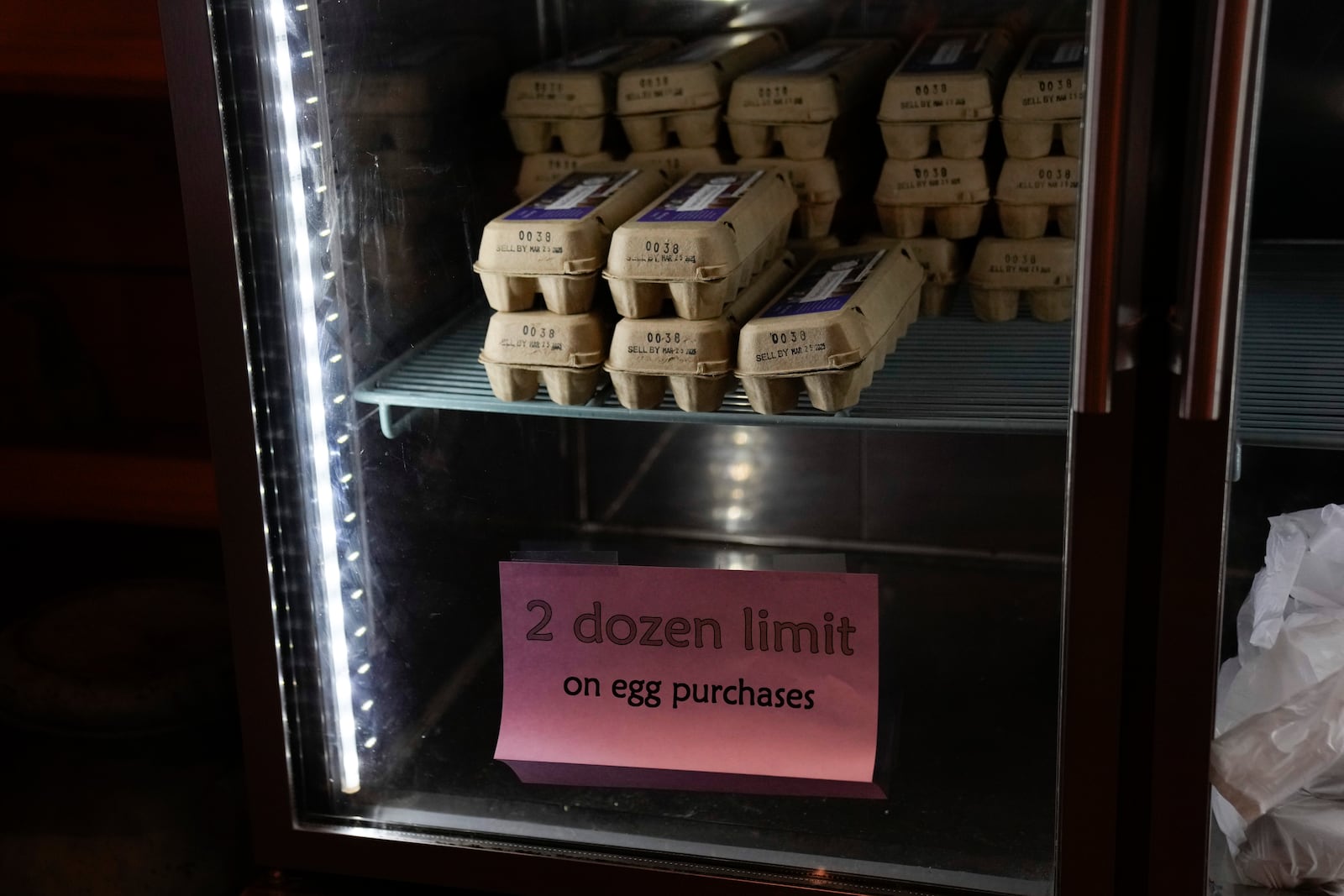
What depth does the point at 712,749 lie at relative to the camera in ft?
4.09

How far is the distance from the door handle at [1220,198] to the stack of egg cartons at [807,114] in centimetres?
49

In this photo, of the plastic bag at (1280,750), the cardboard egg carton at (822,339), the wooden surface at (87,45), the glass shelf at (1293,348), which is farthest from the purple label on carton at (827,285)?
the wooden surface at (87,45)

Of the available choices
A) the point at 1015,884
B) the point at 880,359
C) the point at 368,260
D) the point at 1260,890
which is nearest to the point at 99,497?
the point at 368,260

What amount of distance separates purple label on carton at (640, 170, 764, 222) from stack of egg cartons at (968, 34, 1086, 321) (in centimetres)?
23

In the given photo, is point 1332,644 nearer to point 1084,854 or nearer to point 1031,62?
point 1084,854

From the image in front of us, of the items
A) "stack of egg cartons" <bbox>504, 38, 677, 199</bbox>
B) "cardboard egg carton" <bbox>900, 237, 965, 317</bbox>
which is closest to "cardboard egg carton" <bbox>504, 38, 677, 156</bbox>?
"stack of egg cartons" <bbox>504, 38, 677, 199</bbox>

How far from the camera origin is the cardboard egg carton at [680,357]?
1186mm

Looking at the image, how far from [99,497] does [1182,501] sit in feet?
3.67

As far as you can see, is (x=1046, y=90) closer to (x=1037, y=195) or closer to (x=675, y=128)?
(x=1037, y=195)

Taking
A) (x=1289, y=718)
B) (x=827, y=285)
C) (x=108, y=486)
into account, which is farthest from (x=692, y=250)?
(x=108, y=486)

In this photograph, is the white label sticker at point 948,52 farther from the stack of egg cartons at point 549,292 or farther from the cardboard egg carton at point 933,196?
the stack of egg cartons at point 549,292

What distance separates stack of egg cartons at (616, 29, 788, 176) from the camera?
135cm

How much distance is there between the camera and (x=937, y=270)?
1.36 m

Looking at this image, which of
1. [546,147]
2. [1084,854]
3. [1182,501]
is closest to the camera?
[1182,501]
